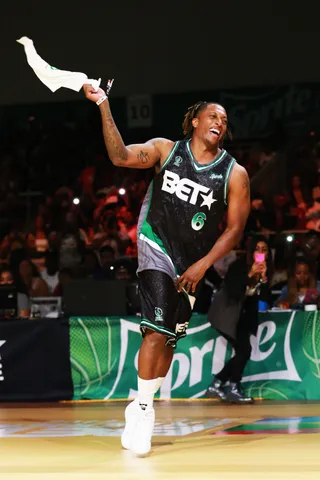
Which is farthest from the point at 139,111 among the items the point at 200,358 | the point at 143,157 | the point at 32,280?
the point at 143,157

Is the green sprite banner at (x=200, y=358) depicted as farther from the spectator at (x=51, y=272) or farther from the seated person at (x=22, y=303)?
the spectator at (x=51, y=272)

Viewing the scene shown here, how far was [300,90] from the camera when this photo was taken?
12.2m

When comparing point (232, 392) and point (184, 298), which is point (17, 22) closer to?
point (232, 392)

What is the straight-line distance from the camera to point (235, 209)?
472 centimetres

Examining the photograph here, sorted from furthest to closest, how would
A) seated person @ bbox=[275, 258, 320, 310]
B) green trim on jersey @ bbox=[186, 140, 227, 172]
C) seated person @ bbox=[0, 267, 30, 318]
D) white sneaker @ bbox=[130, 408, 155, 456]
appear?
seated person @ bbox=[0, 267, 30, 318] < seated person @ bbox=[275, 258, 320, 310] < green trim on jersey @ bbox=[186, 140, 227, 172] < white sneaker @ bbox=[130, 408, 155, 456]

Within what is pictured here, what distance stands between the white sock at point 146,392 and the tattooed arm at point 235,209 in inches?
30.7

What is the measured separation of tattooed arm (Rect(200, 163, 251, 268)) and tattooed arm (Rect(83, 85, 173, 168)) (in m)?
0.43

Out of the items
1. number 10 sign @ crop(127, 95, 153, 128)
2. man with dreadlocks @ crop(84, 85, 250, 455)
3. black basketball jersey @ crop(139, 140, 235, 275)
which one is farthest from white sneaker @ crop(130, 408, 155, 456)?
number 10 sign @ crop(127, 95, 153, 128)

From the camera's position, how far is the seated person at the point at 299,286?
8.36 m

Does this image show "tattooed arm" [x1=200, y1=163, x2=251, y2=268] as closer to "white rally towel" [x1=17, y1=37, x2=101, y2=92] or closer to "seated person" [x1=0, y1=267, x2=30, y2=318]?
"white rally towel" [x1=17, y1=37, x2=101, y2=92]

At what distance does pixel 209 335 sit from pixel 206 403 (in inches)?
26.7

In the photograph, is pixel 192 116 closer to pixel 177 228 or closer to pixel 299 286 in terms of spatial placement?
pixel 177 228

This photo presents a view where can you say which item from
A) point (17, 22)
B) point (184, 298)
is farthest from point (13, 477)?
point (17, 22)

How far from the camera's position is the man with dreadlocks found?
180 inches
